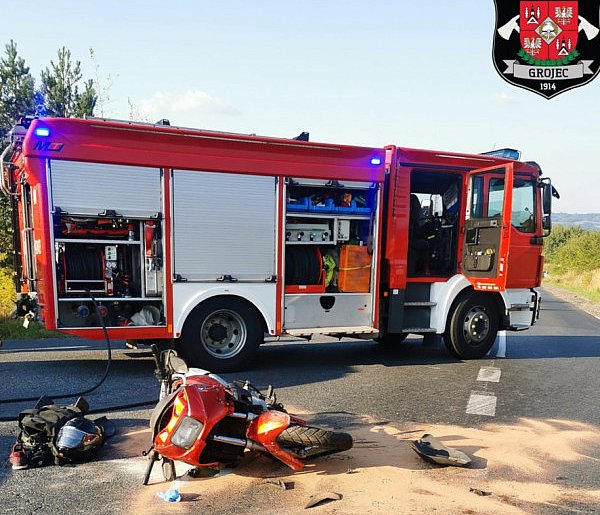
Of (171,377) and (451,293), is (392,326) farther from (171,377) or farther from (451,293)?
(171,377)

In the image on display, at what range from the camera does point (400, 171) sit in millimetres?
7293

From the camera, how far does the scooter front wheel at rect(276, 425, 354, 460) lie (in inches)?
143

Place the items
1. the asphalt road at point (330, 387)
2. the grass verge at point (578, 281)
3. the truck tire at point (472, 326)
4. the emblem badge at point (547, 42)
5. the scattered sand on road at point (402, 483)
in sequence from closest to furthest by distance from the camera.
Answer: the scattered sand on road at point (402, 483) < the asphalt road at point (330, 387) < the truck tire at point (472, 326) < the emblem badge at point (547, 42) < the grass verge at point (578, 281)

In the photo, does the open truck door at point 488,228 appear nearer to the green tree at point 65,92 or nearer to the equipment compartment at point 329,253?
the equipment compartment at point 329,253

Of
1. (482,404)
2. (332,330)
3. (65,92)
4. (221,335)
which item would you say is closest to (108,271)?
(221,335)

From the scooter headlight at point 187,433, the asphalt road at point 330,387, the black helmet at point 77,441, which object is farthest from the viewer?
the black helmet at point 77,441

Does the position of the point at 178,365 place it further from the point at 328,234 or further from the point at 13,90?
A: the point at 13,90

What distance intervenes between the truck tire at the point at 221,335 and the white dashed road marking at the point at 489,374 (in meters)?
3.05

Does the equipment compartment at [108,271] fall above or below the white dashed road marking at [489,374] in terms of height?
above

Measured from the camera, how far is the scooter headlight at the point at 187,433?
342cm

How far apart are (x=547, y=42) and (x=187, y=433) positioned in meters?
8.94

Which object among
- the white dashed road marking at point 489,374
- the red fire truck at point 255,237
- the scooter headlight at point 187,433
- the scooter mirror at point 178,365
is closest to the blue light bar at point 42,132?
the red fire truck at point 255,237

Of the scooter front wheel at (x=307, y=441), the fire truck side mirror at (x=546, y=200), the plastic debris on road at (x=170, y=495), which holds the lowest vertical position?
the plastic debris on road at (x=170, y=495)

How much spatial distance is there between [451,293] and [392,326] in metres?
1.13
